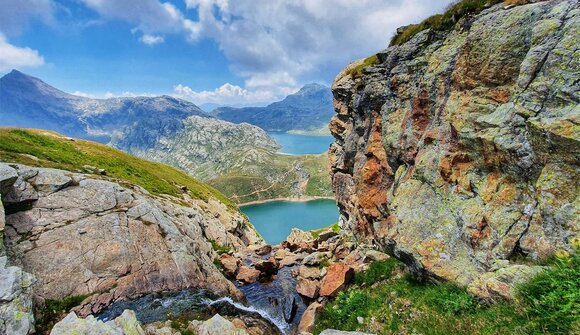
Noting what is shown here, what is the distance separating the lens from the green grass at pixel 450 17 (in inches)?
860

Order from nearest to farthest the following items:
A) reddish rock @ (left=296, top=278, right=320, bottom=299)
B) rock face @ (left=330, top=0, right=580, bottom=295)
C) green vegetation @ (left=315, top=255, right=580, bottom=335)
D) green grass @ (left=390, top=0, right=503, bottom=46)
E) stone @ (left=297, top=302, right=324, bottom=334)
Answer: green vegetation @ (left=315, top=255, right=580, bottom=335) < rock face @ (left=330, top=0, right=580, bottom=295) < stone @ (left=297, top=302, right=324, bottom=334) < green grass @ (left=390, top=0, right=503, bottom=46) < reddish rock @ (left=296, top=278, right=320, bottom=299)

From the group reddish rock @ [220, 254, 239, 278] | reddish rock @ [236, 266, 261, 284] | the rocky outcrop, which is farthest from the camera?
reddish rock @ [220, 254, 239, 278]

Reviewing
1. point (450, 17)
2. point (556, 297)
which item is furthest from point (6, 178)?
point (450, 17)

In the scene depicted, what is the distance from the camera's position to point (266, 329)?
22.8 meters

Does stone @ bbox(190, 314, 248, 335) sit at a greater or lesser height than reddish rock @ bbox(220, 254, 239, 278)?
greater

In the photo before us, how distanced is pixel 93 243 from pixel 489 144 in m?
28.2

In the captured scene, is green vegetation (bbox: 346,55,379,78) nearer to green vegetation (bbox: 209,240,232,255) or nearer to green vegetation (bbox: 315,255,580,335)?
green vegetation (bbox: 315,255,580,335)

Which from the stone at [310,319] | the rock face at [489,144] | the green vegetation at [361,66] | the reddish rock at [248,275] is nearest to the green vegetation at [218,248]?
the reddish rock at [248,275]

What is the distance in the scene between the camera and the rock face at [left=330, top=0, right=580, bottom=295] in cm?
1242

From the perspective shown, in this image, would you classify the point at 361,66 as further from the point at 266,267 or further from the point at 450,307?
the point at 450,307

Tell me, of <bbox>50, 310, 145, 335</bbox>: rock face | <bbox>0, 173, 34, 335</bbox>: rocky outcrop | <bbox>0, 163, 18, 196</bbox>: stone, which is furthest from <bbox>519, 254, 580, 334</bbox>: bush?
<bbox>0, 163, 18, 196</bbox>: stone

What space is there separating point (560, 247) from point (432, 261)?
5.75 meters

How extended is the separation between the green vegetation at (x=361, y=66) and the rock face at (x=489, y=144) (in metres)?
9.85

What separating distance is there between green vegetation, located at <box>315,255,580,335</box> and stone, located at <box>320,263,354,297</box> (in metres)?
1.05
